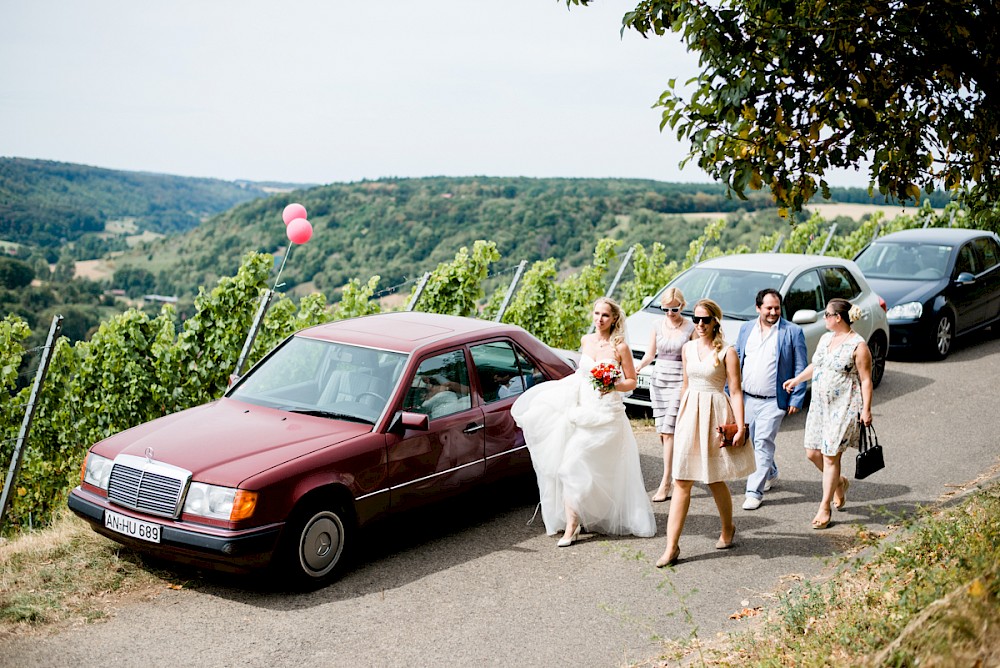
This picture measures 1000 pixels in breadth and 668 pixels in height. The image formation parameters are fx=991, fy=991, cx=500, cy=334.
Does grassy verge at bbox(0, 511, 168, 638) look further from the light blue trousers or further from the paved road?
the light blue trousers

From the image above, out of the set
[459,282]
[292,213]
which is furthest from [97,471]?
[459,282]

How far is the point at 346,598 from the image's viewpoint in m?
6.85

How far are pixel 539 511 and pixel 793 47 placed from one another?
454cm

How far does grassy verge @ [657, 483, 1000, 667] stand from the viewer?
4371 millimetres

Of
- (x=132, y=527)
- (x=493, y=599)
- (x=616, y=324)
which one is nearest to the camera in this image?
(x=132, y=527)

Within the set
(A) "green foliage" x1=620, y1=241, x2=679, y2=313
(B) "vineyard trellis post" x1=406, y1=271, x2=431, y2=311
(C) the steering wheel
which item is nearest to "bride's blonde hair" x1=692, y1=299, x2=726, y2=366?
(C) the steering wheel

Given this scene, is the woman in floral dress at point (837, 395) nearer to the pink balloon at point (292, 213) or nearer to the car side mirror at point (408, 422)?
the car side mirror at point (408, 422)

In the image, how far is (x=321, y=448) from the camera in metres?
7.02

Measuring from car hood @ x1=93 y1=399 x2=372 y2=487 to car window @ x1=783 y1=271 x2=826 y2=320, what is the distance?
690 centimetres

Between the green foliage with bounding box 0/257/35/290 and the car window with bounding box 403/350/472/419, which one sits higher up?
the car window with bounding box 403/350/472/419

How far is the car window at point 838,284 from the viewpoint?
42.6ft

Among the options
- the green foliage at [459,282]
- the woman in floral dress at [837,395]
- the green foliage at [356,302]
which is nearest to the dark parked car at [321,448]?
the woman in floral dress at [837,395]

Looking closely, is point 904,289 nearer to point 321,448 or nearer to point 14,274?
point 321,448

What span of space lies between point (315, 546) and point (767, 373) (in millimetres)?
4256
